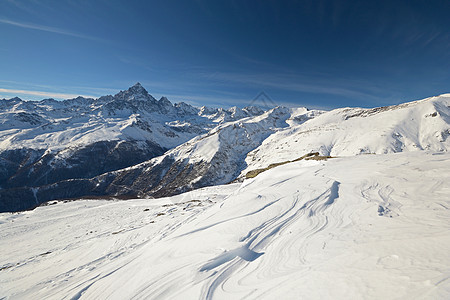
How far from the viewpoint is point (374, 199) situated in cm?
907

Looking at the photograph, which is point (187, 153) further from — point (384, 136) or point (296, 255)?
point (296, 255)

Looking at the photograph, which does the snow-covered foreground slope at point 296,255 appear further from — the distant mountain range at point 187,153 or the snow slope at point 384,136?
the snow slope at point 384,136

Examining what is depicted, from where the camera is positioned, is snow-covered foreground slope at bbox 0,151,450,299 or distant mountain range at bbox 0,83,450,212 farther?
distant mountain range at bbox 0,83,450,212

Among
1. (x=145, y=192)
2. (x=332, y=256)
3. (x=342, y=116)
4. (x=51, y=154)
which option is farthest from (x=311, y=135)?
(x=51, y=154)

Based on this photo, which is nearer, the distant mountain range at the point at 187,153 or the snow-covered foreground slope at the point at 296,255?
the snow-covered foreground slope at the point at 296,255

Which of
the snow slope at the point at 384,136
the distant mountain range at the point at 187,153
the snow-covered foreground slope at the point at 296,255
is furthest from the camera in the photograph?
the distant mountain range at the point at 187,153

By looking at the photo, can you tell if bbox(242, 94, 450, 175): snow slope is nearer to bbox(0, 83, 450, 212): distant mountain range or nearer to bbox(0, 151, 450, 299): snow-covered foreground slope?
bbox(0, 83, 450, 212): distant mountain range

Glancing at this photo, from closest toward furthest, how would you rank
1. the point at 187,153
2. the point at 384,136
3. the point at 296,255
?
the point at 296,255 < the point at 384,136 < the point at 187,153

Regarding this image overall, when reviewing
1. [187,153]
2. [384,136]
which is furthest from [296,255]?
[187,153]

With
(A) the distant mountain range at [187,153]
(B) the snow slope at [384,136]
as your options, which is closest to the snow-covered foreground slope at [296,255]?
(A) the distant mountain range at [187,153]

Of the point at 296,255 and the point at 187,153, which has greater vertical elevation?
the point at 187,153

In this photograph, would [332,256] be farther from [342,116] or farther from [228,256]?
[342,116]

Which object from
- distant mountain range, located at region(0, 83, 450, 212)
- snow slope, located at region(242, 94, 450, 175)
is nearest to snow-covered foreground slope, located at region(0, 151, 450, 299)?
distant mountain range, located at region(0, 83, 450, 212)

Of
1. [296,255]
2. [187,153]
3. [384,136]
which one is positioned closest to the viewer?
[296,255]
